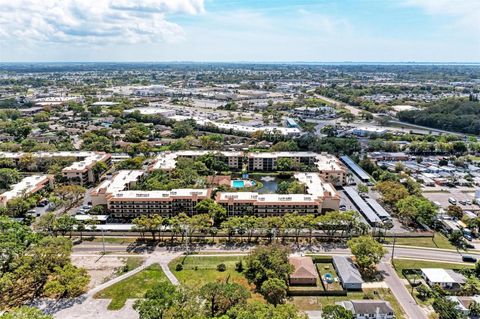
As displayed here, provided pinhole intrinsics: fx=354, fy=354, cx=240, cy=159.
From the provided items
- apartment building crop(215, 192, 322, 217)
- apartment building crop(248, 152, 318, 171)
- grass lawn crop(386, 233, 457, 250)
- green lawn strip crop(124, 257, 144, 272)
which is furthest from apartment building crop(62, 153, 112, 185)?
grass lawn crop(386, 233, 457, 250)

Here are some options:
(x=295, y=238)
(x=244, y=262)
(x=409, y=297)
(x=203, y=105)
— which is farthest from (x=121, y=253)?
(x=203, y=105)

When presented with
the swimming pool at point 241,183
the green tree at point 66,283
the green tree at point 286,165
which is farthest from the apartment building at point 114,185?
the green tree at point 286,165

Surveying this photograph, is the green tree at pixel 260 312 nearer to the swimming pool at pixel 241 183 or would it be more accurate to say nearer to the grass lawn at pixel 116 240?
the grass lawn at pixel 116 240

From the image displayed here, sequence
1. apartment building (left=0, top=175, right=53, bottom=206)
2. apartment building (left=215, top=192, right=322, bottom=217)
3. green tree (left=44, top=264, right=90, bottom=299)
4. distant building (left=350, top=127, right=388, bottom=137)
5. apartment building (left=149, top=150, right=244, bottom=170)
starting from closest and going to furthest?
green tree (left=44, top=264, right=90, bottom=299), apartment building (left=215, top=192, right=322, bottom=217), apartment building (left=0, top=175, right=53, bottom=206), apartment building (left=149, top=150, right=244, bottom=170), distant building (left=350, top=127, right=388, bottom=137)

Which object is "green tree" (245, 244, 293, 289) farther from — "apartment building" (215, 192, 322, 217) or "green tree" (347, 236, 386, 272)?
"apartment building" (215, 192, 322, 217)

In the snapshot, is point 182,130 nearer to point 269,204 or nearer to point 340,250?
point 269,204

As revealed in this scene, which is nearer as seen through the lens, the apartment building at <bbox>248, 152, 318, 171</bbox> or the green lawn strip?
the green lawn strip
